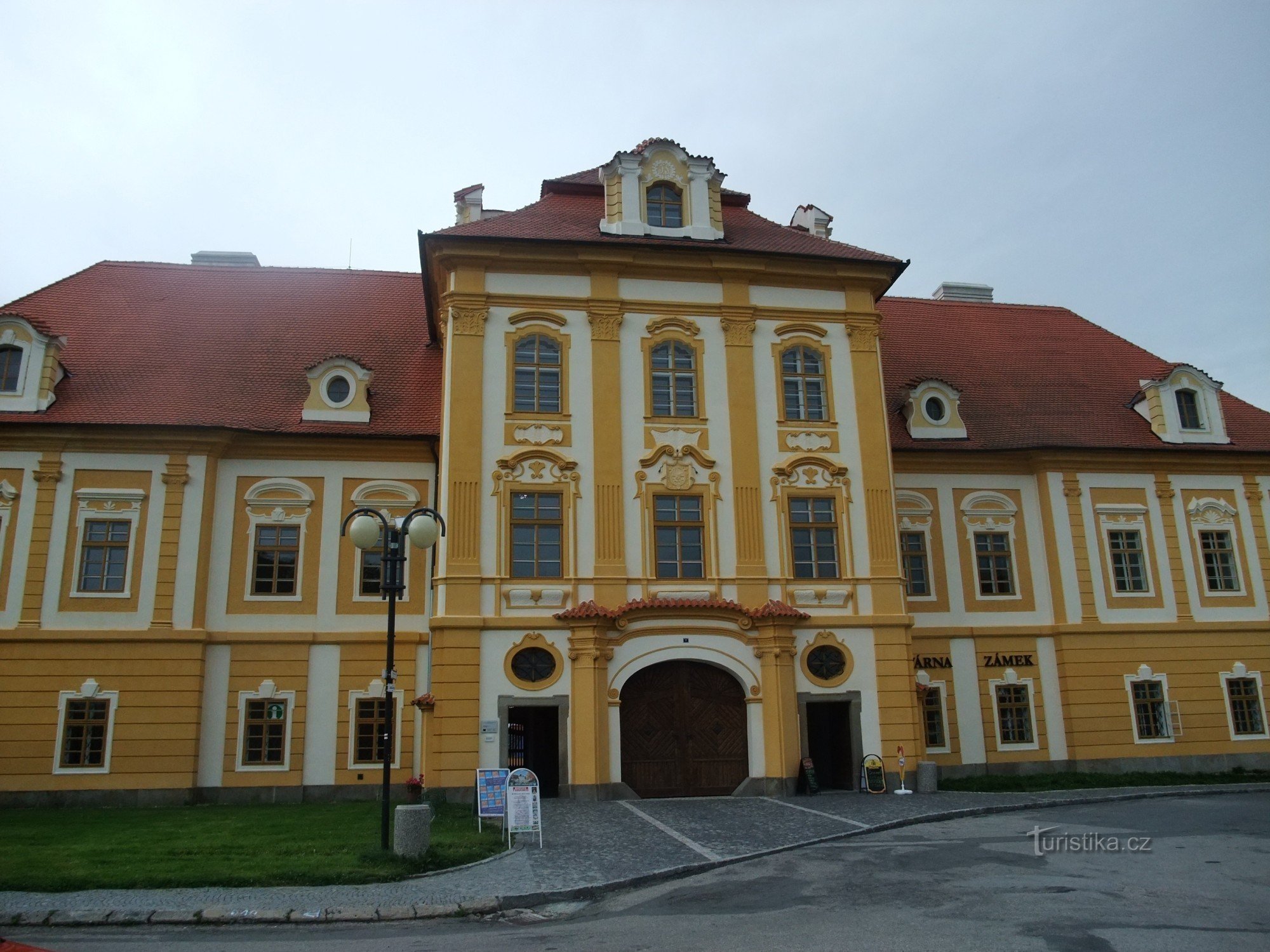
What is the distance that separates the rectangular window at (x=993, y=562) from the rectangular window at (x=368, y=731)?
15329mm

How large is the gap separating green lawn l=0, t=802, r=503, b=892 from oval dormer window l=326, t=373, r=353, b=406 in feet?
32.5

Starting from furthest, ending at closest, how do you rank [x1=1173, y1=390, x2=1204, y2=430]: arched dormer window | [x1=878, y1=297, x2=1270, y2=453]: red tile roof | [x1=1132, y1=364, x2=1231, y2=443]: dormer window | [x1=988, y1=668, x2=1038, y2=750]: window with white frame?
[x1=1173, y1=390, x2=1204, y2=430]: arched dormer window < [x1=1132, y1=364, x2=1231, y2=443]: dormer window < [x1=878, y1=297, x2=1270, y2=453]: red tile roof < [x1=988, y1=668, x2=1038, y2=750]: window with white frame

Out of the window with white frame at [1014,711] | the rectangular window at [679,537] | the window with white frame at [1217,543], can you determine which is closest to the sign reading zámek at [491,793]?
the rectangular window at [679,537]

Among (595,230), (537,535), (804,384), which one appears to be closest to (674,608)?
(537,535)

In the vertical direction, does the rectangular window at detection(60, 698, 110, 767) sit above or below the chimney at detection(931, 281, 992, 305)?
below

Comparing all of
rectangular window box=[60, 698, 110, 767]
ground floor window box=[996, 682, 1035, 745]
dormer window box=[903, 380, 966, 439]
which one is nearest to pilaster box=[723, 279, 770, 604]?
dormer window box=[903, 380, 966, 439]

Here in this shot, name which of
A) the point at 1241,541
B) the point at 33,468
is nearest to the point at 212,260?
the point at 33,468

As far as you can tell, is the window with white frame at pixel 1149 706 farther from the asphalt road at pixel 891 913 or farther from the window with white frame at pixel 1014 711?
the asphalt road at pixel 891 913

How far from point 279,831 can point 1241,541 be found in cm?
2524

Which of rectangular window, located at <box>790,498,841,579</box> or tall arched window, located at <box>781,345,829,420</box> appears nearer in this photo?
rectangular window, located at <box>790,498,841,579</box>

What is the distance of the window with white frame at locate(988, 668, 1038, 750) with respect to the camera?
25797mm

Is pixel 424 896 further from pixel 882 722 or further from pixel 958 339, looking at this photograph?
pixel 958 339

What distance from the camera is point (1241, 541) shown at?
91.1 feet

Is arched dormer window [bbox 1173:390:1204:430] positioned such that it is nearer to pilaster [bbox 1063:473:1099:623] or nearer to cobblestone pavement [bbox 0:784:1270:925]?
pilaster [bbox 1063:473:1099:623]
